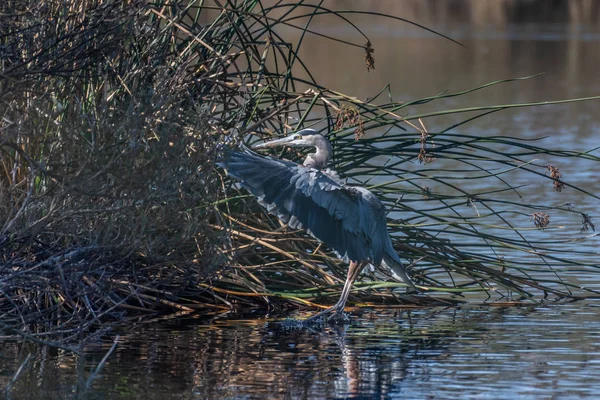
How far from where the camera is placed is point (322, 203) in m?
7.67

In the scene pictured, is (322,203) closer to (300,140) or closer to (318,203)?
(318,203)

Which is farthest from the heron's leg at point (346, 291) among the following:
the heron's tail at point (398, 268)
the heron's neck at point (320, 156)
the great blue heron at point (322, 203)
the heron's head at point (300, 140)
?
the heron's head at point (300, 140)

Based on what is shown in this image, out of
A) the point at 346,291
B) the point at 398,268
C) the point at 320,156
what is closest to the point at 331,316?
the point at 346,291

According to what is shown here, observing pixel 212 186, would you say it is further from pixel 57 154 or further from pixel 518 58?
pixel 518 58

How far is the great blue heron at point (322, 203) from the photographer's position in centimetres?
759

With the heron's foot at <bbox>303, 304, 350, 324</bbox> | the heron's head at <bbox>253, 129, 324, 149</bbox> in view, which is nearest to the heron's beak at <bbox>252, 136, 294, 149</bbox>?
the heron's head at <bbox>253, 129, 324, 149</bbox>

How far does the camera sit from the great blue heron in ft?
24.9

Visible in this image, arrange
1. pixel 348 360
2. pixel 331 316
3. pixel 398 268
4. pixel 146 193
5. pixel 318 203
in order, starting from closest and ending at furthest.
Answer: pixel 146 193 → pixel 348 360 → pixel 318 203 → pixel 331 316 → pixel 398 268

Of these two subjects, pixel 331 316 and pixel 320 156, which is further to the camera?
pixel 320 156

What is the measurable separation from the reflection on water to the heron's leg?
0.54 feet

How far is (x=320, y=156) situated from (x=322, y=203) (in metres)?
0.47

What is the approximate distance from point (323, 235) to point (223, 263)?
659mm

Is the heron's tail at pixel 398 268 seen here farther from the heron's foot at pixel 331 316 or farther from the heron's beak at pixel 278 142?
the heron's beak at pixel 278 142

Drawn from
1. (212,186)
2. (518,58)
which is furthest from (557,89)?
(212,186)
